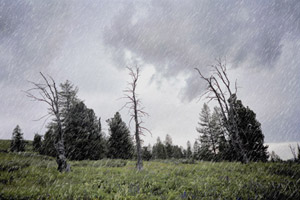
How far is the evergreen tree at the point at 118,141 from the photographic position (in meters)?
30.8

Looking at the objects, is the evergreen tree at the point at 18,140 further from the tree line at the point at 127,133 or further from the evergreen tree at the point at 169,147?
the evergreen tree at the point at 169,147

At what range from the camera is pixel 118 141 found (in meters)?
31.0

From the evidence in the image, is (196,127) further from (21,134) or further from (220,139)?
(21,134)

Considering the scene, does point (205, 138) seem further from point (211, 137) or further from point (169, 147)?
point (169, 147)

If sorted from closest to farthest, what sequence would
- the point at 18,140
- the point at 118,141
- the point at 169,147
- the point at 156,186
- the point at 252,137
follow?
the point at 156,186 < the point at 252,137 < the point at 118,141 < the point at 18,140 < the point at 169,147

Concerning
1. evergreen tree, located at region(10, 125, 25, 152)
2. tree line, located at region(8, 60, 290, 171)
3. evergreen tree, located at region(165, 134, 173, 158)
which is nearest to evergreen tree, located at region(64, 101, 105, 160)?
tree line, located at region(8, 60, 290, 171)

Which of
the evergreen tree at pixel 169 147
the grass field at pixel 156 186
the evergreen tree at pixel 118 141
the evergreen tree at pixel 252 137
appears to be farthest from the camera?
the evergreen tree at pixel 169 147

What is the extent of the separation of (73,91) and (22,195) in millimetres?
24750

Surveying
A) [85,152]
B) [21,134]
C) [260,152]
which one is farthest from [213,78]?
[21,134]

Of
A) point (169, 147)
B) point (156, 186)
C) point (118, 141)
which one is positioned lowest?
point (156, 186)

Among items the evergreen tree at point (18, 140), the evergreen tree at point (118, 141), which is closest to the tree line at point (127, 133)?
the evergreen tree at point (118, 141)

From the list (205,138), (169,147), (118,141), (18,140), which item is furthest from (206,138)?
(18,140)

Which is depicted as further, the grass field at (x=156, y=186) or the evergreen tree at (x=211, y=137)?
the evergreen tree at (x=211, y=137)

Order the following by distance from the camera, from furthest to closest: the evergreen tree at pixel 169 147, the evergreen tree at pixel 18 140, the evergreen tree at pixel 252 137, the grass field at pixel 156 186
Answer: the evergreen tree at pixel 169 147
the evergreen tree at pixel 18 140
the evergreen tree at pixel 252 137
the grass field at pixel 156 186
